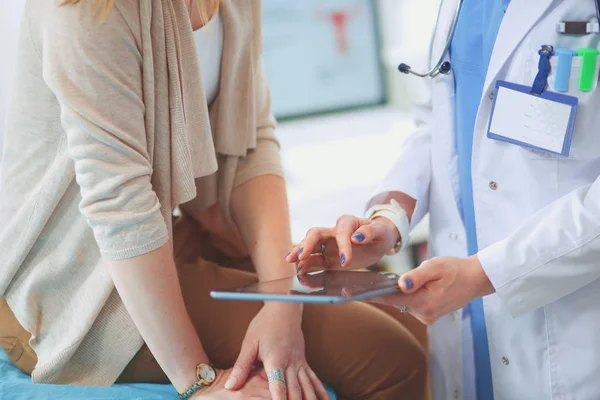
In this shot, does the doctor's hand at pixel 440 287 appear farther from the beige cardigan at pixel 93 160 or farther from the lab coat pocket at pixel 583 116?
the beige cardigan at pixel 93 160

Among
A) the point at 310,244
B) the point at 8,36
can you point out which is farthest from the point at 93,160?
the point at 8,36

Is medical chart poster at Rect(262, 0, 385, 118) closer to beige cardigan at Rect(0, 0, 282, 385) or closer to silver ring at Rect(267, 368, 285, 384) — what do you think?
beige cardigan at Rect(0, 0, 282, 385)

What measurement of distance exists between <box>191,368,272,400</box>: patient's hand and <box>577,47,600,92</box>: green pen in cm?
69

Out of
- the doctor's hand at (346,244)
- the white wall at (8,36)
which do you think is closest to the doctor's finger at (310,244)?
the doctor's hand at (346,244)

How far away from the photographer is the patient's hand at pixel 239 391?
3.65 feet

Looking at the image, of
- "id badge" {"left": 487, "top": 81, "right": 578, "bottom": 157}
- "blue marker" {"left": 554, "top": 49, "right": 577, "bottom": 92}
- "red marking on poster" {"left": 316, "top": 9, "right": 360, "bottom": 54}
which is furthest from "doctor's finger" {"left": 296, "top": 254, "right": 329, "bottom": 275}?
"red marking on poster" {"left": 316, "top": 9, "right": 360, "bottom": 54}

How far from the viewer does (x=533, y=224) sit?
1.09 metres

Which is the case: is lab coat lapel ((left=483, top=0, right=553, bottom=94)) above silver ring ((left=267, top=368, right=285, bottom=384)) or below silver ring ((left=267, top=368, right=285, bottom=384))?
above

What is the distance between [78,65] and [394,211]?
618 millimetres

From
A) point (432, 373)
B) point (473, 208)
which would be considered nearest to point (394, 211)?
point (473, 208)

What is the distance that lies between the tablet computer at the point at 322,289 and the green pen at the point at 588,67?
1.33 ft

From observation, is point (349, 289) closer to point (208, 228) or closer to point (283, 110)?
point (208, 228)

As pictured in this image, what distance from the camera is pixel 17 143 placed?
1.15 metres

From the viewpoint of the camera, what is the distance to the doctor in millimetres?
1052
